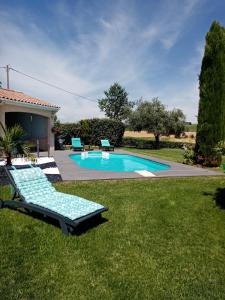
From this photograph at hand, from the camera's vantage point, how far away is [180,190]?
8.45m

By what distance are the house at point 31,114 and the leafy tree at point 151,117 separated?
10.8 metres

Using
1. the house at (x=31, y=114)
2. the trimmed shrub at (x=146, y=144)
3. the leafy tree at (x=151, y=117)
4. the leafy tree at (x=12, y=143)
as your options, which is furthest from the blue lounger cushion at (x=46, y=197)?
the trimmed shrub at (x=146, y=144)

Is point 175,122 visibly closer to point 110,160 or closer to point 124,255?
point 110,160

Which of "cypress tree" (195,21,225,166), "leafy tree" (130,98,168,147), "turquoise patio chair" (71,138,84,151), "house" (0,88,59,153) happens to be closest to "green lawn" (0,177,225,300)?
"house" (0,88,59,153)

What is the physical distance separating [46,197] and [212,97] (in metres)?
12.0

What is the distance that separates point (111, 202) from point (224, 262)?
3.48 meters

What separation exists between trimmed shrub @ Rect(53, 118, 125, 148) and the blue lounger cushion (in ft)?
66.9

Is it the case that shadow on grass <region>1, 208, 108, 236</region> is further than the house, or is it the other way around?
the house

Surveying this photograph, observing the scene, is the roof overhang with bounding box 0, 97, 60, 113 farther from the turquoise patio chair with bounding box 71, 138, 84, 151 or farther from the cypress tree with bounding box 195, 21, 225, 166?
the cypress tree with bounding box 195, 21, 225, 166

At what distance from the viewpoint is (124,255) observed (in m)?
4.34

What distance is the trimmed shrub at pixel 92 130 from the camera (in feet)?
88.1

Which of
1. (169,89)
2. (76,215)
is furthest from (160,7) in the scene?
(169,89)

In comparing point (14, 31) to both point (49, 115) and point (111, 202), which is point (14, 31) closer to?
point (49, 115)

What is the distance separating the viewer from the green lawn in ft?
11.3
